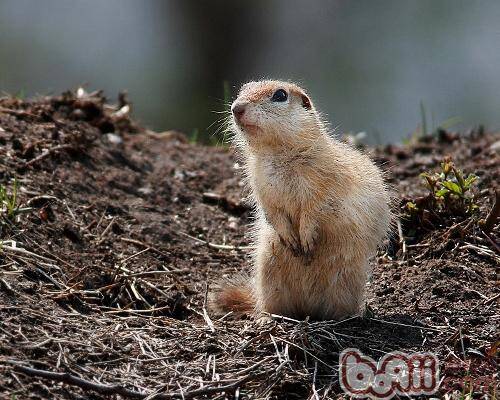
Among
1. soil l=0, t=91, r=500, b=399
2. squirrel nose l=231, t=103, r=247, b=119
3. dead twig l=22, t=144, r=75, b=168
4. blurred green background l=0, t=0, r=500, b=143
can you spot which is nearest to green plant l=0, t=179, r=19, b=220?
soil l=0, t=91, r=500, b=399

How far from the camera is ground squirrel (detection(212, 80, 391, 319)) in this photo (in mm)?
5562

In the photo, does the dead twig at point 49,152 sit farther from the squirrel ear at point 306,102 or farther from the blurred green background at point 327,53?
the blurred green background at point 327,53

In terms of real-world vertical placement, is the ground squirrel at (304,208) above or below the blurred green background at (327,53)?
below

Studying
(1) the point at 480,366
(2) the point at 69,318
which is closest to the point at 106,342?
(2) the point at 69,318

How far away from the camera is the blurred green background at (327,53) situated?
1559 centimetres

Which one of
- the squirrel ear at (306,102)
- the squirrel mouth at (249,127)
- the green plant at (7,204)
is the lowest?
the green plant at (7,204)

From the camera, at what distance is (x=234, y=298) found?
19.6 feet

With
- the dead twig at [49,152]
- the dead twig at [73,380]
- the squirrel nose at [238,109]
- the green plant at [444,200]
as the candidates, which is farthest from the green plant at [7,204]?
the green plant at [444,200]

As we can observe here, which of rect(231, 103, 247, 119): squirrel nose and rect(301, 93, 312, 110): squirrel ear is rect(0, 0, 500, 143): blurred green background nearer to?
rect(301, 93, 312, 110): squirrel ear

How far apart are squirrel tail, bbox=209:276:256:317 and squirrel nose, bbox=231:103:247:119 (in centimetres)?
120

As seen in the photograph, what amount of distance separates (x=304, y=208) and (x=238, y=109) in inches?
28.4

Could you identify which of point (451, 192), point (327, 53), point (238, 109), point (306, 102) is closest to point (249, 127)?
point (238, 109)

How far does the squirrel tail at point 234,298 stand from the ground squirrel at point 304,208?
22 cm

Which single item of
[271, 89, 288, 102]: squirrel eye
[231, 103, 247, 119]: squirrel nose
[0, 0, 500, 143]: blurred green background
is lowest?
[231, 103, 247, 119]: squirrel nose
